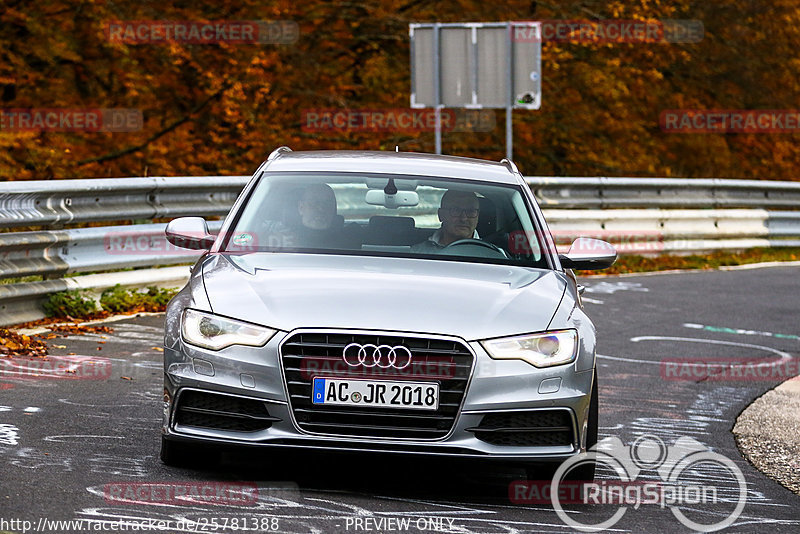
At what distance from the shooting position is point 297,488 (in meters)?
6.12

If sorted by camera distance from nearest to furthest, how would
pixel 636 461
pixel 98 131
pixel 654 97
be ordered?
pixel 636 461
pixel 98 131
pixel 654 97

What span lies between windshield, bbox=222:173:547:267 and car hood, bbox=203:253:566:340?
0.20 meters

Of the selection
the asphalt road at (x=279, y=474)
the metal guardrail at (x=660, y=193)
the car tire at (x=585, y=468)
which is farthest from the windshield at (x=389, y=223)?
the metal guardrail at (x=660, y=193)

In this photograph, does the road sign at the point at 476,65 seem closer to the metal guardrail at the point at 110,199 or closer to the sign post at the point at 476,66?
the sign post at the point at 476,66

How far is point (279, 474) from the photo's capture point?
6418 mm

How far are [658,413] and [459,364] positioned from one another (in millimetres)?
3401

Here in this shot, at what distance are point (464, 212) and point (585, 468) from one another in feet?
5.53

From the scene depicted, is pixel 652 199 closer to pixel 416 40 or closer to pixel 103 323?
pixel 416 40

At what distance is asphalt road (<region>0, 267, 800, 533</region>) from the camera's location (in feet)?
18.1

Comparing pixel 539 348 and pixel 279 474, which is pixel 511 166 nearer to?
pixel 539 348

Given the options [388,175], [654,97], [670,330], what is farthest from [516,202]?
[654,97]

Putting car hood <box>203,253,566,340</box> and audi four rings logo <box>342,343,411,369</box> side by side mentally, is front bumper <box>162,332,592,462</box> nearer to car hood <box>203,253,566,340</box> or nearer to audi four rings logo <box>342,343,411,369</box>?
car hood <box>203,253,566,340</box>

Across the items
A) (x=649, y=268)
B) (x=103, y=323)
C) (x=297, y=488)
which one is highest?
(x=297, y=488)

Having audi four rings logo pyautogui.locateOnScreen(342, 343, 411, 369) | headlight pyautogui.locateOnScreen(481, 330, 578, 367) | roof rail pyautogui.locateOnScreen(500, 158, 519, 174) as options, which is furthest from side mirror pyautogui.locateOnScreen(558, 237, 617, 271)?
audi four rings logo pyautogui.locateOnScreen(342, 343, 411, 369)
